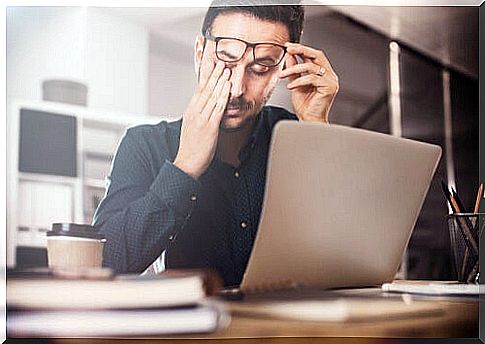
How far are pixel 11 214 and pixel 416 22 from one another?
115 cm

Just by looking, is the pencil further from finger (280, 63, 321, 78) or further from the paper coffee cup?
the paper coffee cup

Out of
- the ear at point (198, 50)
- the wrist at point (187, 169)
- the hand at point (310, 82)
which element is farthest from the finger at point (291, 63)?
the wrist at point (187, 169)

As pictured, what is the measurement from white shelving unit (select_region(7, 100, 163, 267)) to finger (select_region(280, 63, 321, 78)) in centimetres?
41

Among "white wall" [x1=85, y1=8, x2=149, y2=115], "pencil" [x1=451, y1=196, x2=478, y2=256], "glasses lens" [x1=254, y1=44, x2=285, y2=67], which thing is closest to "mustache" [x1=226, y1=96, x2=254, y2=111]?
"glasses lens" [x1=254, y1=44, x2=285, y2=67]

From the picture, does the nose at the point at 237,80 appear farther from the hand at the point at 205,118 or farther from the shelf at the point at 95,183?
the shelf at the point at 95,183

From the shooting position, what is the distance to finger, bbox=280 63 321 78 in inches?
74.0

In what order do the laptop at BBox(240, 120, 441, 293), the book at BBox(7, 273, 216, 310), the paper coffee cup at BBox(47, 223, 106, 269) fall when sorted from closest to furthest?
the book at BBox(7, 273, 216, 310), the laptop at BBox(240, 120, 441, 293), the paper coffee cup at BBox(47, 223, 106, 269)

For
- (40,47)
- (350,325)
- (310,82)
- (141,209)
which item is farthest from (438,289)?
(40,47)

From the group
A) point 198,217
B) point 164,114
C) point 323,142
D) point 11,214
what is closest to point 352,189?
point 323,142

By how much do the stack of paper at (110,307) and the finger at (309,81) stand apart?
0.59 meters

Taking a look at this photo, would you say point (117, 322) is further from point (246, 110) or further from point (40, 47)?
point (40, 47)

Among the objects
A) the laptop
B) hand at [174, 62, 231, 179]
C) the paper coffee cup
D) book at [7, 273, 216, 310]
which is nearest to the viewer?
book at [7, 273, 216, 310]

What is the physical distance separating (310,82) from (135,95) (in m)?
0.44

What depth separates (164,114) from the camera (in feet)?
6.12
